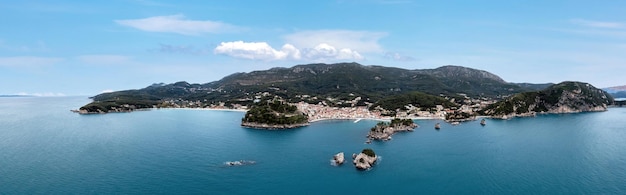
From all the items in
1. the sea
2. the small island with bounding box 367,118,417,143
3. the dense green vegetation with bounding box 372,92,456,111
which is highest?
the dense green vegetation with bounding box 372,92,456,111

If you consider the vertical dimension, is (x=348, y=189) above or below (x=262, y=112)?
below

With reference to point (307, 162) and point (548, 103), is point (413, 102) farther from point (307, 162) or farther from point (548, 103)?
point (307, 162)

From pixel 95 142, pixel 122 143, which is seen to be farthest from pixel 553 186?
pixel 95 142

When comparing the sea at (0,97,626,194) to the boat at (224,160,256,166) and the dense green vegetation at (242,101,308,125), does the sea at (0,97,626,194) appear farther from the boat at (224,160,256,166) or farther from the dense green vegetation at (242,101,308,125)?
the dense green vegetation at (242,101,308,125)

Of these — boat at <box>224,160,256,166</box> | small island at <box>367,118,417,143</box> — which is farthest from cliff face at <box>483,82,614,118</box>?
boat at <box>224,160,256,166</box>

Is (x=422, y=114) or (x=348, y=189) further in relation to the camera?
(x=422, y=114)

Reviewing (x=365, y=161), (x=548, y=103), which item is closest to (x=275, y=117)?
(x=365, y=161)

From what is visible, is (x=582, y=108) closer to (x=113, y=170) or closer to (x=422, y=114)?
(x=422, y=114)
